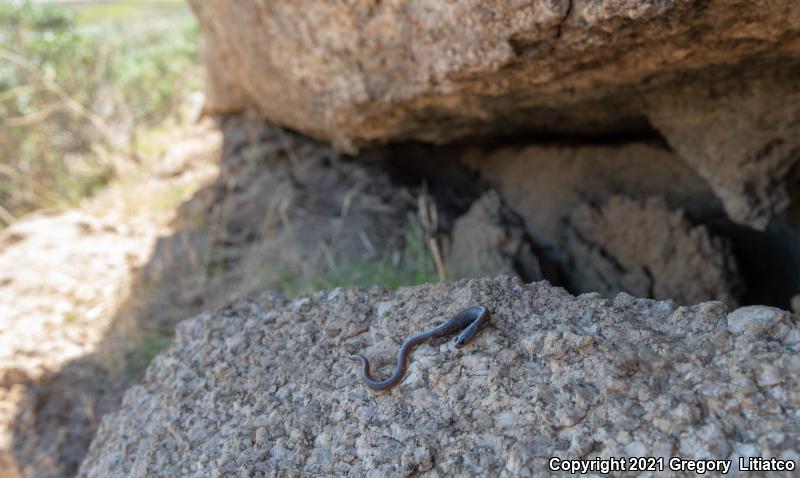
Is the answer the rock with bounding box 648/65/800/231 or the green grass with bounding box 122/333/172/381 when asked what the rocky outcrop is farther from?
the green grass with bounding box 122/333/172/381

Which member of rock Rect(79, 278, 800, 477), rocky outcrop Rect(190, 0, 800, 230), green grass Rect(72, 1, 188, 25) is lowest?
rock Rect(79, 278, 800, 477)

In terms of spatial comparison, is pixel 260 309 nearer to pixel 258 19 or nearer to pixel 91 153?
pixel 258 19

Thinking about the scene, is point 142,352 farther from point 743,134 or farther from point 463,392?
point 743,134

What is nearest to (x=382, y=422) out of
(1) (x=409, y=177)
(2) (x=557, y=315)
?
(2) (x=557, y=315)

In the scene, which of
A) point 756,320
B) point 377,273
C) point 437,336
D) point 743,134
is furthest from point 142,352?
point 743,134

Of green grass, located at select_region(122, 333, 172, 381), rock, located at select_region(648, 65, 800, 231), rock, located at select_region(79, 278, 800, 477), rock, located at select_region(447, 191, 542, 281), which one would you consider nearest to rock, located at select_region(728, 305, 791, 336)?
rock, located at select_region(79, 278, 800, 477)

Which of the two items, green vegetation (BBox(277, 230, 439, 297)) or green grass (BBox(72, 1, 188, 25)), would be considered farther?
green grass (BBox(72, 1, 188, 25))
